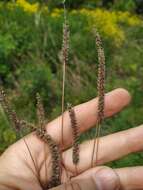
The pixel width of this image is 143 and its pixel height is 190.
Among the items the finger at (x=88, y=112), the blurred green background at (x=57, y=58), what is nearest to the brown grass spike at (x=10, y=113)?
the finger at (x=88, y=112)

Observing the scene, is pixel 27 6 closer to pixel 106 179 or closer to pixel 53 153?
pixel 53 153

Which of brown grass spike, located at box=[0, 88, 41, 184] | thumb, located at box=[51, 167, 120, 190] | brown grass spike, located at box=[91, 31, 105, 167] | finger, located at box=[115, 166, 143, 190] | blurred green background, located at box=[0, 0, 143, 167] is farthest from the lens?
blurred green background, located at box=[0, 0, 143, 167]

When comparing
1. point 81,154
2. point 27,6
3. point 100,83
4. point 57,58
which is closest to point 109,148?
point 81,154

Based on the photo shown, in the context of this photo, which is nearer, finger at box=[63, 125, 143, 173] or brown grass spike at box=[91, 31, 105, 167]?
brown grass spike at box=[91, 31, 105, 167]

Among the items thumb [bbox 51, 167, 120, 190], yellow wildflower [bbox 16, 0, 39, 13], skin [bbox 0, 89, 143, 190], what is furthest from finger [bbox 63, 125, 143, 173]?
yellow wildflower [bbox 16, 0, 39, 13]

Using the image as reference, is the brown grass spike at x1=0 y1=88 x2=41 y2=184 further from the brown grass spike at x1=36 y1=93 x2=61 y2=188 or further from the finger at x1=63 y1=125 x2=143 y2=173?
the finger at x1=63 y1=125 x2=143 y2=173

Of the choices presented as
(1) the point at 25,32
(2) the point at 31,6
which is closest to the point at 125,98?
(1) the point at 25,32

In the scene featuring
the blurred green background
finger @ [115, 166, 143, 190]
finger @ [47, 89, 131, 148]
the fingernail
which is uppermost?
finger @ [47, 89, 131, 148]

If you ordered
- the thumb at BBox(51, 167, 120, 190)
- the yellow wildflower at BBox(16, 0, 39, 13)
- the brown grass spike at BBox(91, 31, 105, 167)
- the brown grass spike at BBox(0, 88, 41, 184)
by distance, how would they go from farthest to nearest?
the yellow wildflower at BBox(16, 0, 39, 13) < the thumb at BBox(51, 167, 120, 190) < the brown grass spike at BBox(0, 88, 41, 184) < the brown grass spike at BBox(91, 31, 105, 167)
